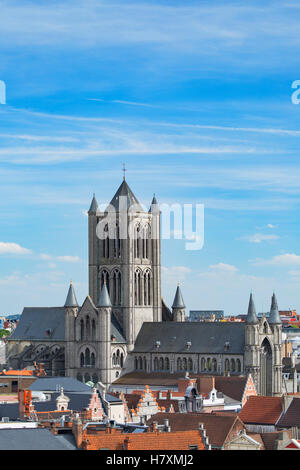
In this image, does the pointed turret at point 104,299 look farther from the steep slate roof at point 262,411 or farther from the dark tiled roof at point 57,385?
the steep slate roof at point 262,411

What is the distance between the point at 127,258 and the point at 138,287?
4939mm

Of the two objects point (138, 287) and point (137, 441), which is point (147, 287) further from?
point (137, 441)

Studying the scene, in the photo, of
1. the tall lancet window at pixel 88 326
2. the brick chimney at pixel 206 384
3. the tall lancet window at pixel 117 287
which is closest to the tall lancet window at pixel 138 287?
the tall lancet window at pixel 117 287

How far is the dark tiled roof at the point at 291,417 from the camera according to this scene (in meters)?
116

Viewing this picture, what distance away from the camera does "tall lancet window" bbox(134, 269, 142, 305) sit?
17800cm

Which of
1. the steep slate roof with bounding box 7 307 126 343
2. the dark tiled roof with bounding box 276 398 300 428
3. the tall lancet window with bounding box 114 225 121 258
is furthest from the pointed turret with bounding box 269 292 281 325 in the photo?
the dark tiled roof with bounding box 276 398 300 428

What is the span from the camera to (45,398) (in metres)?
131

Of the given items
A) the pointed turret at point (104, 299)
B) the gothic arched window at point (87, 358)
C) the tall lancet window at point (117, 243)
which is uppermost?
the tall lancet window at point (117, 243)

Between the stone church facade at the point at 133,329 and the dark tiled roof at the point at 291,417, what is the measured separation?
43210 millimetres

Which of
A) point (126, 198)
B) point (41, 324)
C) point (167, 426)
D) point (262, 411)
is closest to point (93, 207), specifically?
point (126, 198)

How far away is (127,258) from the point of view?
580ft

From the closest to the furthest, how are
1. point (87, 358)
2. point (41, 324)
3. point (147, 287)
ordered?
point (87, 358)
point (147, 287)
point (41, 324)
